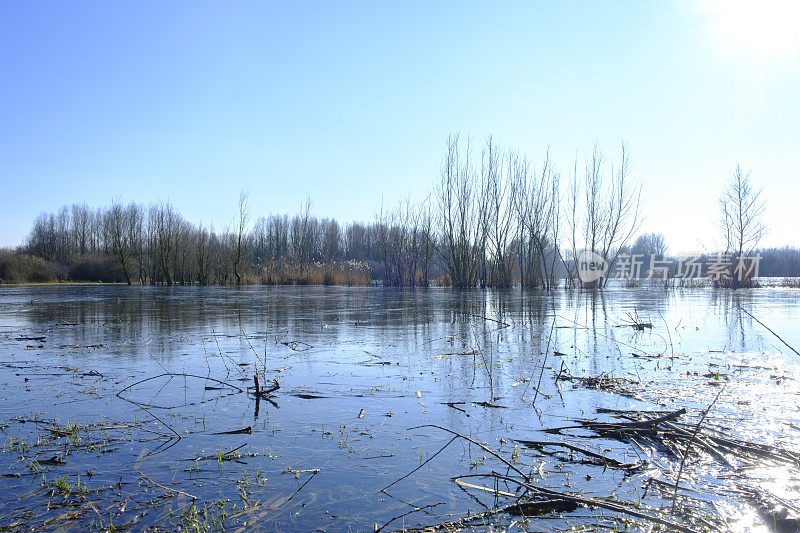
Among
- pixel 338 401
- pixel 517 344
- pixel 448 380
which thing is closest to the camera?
pixel 338 401

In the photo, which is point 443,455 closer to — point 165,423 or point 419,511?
point 419,511

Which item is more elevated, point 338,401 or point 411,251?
point 411,251

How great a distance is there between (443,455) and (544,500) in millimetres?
647

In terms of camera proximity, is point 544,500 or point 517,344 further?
point 517,344

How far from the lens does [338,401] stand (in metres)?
3.57

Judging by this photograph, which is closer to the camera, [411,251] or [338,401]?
[338,401]

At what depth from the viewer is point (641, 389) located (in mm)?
3889

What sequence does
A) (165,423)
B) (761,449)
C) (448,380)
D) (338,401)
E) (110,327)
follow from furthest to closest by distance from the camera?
1. (110,327)
2. (448,380)
3. (338,401)
4. (165,423)
5. (761,449)

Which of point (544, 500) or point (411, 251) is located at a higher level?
point (411, 251)

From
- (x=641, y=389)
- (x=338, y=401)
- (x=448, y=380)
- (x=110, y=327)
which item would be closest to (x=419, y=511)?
(x=338, y=401)

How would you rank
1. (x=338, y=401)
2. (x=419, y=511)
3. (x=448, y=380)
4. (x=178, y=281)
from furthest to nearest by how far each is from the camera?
(x=178, y=281) → (x=448, y=380) → (x=338, y=401) → (x=419, y=511)

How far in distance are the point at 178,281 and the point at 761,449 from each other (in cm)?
4162

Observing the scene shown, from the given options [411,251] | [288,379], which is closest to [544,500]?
[288,379]

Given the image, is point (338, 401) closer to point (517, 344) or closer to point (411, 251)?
point (517, 344)
